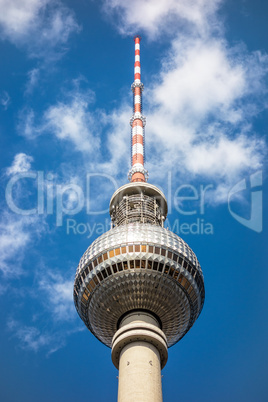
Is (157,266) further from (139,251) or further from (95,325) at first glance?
(95,325)

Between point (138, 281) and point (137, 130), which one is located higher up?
point (137, 130)

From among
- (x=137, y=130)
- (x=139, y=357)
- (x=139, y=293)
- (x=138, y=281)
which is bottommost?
(x=139, y=357)

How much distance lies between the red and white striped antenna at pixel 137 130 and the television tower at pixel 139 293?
53.0 feet

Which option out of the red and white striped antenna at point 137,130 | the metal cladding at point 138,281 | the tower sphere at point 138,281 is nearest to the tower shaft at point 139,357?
the metal cladding at point 138,281

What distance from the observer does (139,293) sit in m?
48.7

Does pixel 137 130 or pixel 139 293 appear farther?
pixel 137 130

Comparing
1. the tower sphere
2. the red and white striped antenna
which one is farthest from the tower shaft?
the red and white striped antenna

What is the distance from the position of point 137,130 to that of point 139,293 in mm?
33981

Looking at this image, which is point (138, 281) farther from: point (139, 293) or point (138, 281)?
point (139, 293)

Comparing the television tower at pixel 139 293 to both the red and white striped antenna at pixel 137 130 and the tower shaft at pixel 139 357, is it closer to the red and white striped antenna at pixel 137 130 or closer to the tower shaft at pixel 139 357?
the tower shaft at pixel 139 357

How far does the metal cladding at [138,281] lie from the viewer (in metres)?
48.5

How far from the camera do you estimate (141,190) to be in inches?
2462

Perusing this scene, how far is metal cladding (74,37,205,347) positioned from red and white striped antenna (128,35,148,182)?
15607 millimetres

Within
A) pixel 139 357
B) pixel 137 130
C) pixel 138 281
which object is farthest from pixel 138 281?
pixel 137 130
